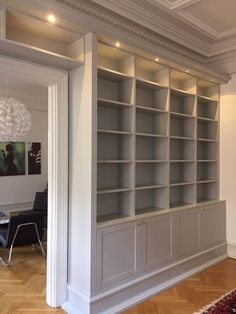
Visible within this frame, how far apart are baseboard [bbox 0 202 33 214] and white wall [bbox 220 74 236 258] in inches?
159

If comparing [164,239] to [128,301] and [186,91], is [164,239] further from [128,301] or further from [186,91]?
[186,91]

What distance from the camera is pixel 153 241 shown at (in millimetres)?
3230

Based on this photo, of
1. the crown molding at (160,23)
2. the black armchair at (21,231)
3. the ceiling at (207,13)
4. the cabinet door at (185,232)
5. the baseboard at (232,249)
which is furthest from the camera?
the baseboard at (232,249)

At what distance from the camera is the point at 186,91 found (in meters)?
3.98

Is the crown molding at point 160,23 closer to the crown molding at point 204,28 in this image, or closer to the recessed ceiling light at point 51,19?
the crown molding at point 204,28

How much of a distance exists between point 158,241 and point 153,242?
9cm

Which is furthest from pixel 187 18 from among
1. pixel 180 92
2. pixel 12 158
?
pixel 12 158

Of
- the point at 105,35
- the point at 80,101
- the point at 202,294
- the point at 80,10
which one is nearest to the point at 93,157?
the point at 80,101

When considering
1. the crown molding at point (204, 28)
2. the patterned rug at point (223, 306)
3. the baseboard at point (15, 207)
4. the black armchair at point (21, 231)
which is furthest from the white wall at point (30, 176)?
the patterned rug at point (223, 306)

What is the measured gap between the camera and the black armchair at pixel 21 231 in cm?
388

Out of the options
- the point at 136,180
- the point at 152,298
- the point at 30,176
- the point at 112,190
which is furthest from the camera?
the point at 30,176

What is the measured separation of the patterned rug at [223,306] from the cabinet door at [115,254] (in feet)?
2.59

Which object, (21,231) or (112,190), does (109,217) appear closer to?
(112,190)

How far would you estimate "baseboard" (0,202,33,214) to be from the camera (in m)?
5.89
